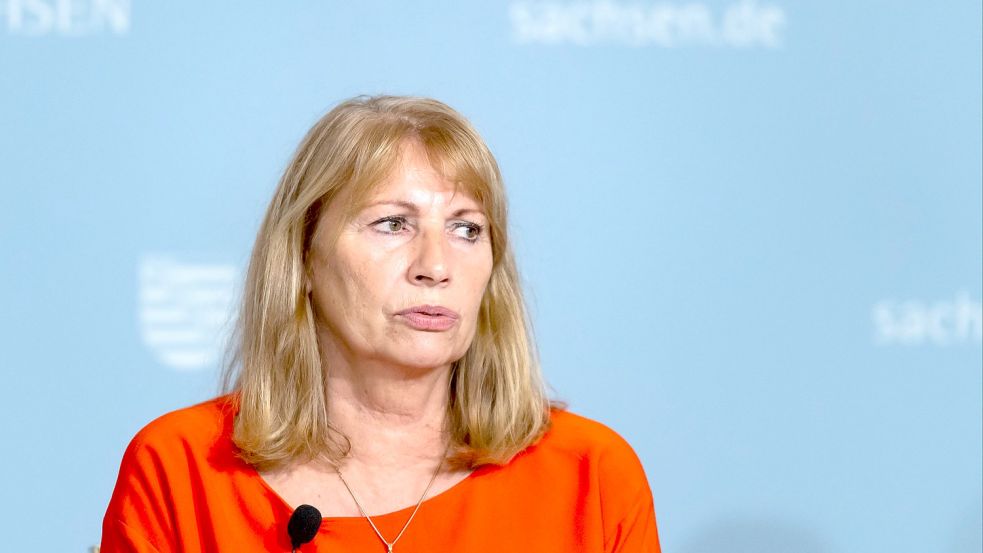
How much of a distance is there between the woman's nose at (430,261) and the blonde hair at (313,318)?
11 cm

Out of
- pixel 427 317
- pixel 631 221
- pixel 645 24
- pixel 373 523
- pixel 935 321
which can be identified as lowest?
pixel 373 523

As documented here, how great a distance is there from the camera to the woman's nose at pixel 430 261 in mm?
2008

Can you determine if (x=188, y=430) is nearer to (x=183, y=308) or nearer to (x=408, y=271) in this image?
(x=408, y=271)

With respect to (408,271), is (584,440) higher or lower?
lower

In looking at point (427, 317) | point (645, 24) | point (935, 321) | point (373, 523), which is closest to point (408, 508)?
point (373, 523)

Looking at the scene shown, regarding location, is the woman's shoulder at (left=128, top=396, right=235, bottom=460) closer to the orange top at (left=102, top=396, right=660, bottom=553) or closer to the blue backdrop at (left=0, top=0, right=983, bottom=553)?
the orange top at (left=102, top=396, right=660, bottom=553)

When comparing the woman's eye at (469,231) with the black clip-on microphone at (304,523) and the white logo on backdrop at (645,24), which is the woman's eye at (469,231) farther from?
the white logo on backdrop at (645,24)

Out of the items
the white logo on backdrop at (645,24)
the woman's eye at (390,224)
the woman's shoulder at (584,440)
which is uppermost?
the white logo on backdrop at (645,24)

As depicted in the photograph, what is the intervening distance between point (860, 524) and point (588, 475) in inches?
47.4

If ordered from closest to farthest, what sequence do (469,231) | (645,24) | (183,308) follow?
(469,231) → (183,308) → (645,24)

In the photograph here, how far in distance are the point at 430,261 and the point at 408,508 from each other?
0.40 meters

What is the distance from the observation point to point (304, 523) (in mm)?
1988

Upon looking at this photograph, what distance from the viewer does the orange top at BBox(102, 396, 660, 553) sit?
206cm

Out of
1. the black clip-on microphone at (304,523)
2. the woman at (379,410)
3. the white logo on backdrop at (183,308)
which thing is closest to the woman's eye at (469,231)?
the woman at (379,410)
